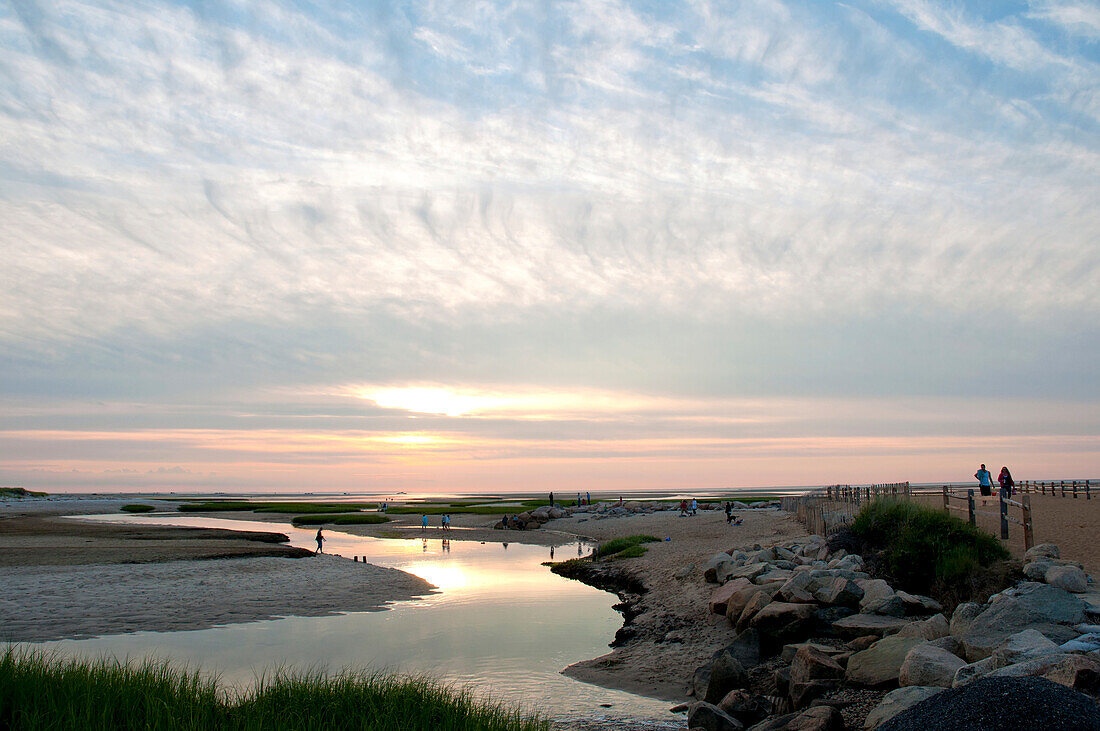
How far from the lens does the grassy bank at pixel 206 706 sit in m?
8.07

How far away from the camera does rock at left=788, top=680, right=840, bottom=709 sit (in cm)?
1041

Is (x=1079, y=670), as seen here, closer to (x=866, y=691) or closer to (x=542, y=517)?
(x=866, y=691)

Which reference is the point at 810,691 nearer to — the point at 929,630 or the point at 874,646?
the point at 874,646

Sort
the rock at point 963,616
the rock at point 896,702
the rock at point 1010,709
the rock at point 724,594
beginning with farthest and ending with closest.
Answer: the rock at point 724,594, the rock at point 963,616, the rock at point 896,702, the rock at point 1010,709

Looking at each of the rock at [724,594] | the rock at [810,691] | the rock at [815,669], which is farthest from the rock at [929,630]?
the rock at [724,594]

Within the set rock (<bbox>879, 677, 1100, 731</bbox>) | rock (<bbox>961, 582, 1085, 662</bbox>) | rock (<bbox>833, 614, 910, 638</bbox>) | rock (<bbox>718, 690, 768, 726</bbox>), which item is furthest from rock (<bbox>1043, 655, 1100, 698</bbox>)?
rock (<bbox>833, 614, 910, 638</bbox>)

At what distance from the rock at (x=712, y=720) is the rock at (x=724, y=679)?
1.72 metres

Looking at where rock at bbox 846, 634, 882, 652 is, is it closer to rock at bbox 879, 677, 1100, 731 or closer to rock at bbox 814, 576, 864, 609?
rock at bbox 814, 576, 864, 609

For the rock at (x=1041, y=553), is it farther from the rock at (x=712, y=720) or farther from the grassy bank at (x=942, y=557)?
the rock at (x=712, y=720)

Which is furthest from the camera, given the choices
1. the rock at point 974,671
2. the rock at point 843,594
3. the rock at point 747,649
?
the rock at point 843,594

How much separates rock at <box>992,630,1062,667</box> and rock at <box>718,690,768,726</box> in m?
3.31

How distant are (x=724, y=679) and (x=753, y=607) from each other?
15.3ft

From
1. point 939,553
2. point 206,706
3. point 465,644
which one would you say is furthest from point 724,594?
point 206,706

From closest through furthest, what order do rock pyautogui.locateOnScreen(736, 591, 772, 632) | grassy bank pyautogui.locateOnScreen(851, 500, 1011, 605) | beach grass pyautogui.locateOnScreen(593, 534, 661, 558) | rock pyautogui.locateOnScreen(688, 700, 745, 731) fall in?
rock pyautogui.locateOnScreen(688, 700, 745, 731)
grassy bank pyautogui.locateOnScreen(851, 500, 1011, 605)
rock pyautogui.locateOnScreen(736, 591, 772, 632)
beach grass pyautogui.locateOnScreen(593, 534, 661, 558)
